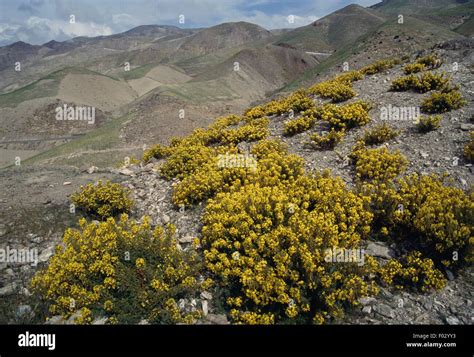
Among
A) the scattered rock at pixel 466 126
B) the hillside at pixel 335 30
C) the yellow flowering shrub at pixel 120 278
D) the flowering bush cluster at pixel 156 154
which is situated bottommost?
the yellow flowering shrub at pixel 120 278

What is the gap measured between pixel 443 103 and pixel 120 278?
38.5 ft

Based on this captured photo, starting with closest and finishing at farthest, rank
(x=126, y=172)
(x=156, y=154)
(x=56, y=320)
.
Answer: (x=56, y=320), (x=126, y=172), (x=156, y=154)

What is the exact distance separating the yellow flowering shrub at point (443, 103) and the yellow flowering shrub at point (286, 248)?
5887 millimetres

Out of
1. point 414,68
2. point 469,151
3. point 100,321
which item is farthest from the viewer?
point 414,68

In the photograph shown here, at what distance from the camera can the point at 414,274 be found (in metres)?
6.10

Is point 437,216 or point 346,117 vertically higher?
point 346,117

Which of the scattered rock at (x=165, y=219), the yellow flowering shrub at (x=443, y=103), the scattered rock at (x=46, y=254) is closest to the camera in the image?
the scattered rock at (x=46, y=254)

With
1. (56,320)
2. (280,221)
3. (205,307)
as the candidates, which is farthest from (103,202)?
(280,221)

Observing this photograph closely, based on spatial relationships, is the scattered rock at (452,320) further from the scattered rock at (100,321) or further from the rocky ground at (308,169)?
the scattered rock at (100,321)

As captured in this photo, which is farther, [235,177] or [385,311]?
[235,177]

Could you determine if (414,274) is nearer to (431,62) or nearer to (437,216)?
(437,216)

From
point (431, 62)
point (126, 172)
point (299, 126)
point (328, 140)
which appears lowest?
point (126, 172)

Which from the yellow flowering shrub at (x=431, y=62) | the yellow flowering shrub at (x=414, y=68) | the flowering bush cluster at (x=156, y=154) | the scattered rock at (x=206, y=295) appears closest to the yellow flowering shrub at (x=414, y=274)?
the scattered rock at (x=206, y=295)

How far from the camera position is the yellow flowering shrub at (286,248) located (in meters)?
5.64
